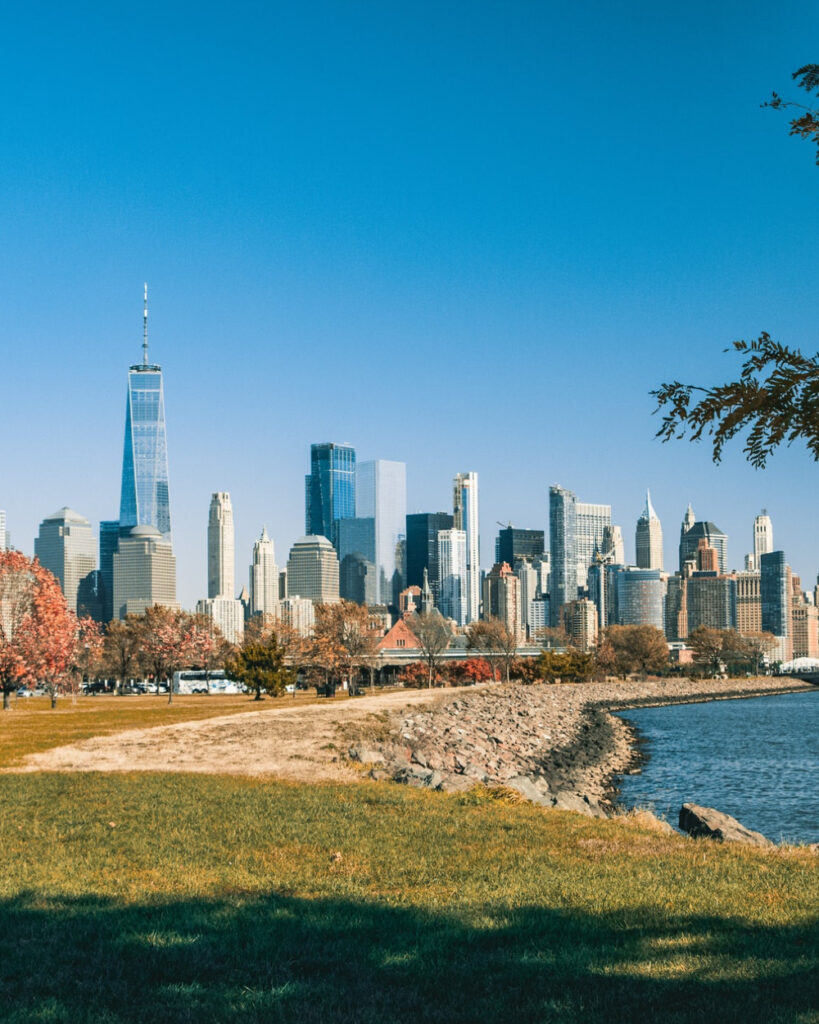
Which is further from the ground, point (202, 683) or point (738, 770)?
point (738, 770)

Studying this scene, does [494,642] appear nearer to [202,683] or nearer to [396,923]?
[202,683]

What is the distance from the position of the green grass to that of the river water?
11.8m

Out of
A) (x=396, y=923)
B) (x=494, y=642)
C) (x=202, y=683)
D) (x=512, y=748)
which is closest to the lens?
(x=396, y=923)

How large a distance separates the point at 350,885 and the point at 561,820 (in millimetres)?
6232

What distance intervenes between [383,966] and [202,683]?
13426 cm

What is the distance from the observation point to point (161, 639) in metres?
86.1

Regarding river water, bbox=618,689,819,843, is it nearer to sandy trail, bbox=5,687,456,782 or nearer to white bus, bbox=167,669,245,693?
sandy trail, bbox=5,687,456,782

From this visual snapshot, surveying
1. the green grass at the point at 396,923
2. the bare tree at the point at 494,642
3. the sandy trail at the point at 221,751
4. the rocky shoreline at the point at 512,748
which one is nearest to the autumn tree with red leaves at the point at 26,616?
the sandy trail at the point at 221,751

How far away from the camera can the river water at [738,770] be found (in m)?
32.4

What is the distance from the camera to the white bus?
128125mm

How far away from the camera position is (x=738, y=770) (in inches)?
1800

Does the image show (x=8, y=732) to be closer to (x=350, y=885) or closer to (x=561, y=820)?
(x=561, y=820)

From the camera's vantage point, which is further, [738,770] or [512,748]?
[512,748]

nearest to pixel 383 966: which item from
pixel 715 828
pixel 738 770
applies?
pixel 715 828
